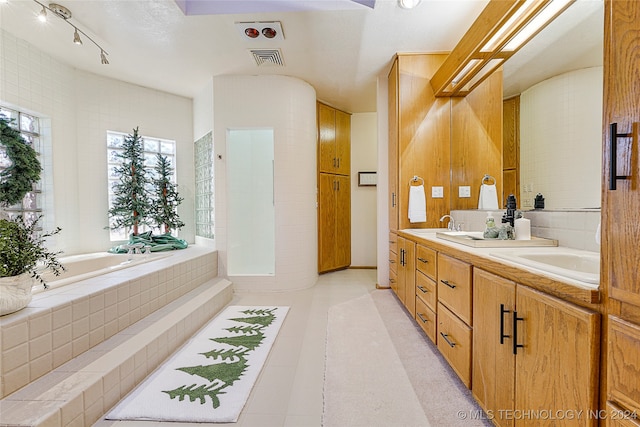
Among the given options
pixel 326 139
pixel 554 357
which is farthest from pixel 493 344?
pixel 326 139

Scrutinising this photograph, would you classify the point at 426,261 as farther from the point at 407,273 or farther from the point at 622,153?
the point at 622,153

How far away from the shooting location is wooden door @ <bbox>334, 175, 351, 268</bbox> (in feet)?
15.3

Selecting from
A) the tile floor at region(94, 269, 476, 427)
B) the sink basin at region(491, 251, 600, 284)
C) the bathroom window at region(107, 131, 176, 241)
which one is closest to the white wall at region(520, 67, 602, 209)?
the sink basin at region(491, 251, 600, 284)

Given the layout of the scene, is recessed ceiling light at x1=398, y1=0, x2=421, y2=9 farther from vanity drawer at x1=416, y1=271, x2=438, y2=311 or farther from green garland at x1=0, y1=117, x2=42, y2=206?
green garland at x1=0, y1=117, x2=42, y2=206

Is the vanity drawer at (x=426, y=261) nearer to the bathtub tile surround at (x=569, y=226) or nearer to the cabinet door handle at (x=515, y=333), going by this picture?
the bathtub tile surround at (x=569, y=226)

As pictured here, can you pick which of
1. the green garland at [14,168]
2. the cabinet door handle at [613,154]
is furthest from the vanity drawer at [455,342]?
the green garland at [14,168]

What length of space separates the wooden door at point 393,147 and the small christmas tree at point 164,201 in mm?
2700

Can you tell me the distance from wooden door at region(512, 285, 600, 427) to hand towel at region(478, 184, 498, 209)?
1521mm

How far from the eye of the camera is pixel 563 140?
5.25ft

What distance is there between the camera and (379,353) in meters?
2.06

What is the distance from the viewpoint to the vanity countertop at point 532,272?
2.66 feet

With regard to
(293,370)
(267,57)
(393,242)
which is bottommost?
(293,370)

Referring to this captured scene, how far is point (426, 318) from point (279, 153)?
99.0 inches

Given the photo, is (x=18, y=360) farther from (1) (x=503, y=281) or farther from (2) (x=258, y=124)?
(2) (x=258, y=124)
